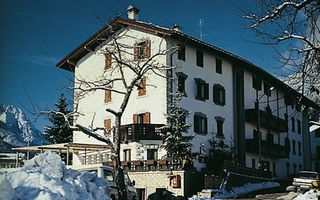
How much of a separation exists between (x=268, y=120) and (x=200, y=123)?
9.18 meters

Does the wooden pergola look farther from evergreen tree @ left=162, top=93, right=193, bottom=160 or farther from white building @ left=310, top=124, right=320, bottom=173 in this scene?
white building @ left=310, top=124, right=320, bottom=173

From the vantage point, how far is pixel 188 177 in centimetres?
2609

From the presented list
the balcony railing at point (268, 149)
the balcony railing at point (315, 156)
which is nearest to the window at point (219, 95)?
the balcony railing at point (268, 149)

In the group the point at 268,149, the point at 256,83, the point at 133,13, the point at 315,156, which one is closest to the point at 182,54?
the point at 133,13

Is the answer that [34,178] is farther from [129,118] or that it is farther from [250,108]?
[250,108]

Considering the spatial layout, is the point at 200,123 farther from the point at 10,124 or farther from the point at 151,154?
the point at 10,124

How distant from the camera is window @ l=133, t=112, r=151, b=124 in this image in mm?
30281

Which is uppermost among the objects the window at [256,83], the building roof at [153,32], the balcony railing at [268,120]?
the building roof at [153,32]

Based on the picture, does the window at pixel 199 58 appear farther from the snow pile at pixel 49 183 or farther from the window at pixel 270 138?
the snow pile at pixel 49 183

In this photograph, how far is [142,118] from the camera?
101 ft

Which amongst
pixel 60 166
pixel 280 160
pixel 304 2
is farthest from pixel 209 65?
pixel 304 2

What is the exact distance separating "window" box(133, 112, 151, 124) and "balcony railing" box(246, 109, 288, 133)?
10057mm

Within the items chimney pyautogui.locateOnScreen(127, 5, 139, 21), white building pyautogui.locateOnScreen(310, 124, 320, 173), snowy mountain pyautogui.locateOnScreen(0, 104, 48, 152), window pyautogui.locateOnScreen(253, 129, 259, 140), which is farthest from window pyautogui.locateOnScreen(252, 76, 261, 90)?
white building pyautogui.locateOnScreen(310, 124, 320, 173)

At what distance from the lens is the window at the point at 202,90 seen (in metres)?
32.0
